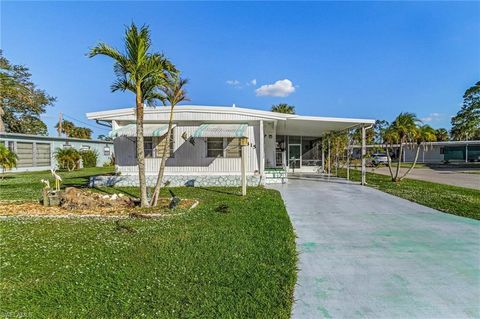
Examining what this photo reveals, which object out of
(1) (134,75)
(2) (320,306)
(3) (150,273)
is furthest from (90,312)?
(1) (134,75)

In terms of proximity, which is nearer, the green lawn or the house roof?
the green lawn

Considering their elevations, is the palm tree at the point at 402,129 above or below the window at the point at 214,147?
above

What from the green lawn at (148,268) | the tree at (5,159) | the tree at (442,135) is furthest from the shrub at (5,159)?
the tree at (442,135)

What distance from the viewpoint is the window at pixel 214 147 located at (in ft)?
47.0

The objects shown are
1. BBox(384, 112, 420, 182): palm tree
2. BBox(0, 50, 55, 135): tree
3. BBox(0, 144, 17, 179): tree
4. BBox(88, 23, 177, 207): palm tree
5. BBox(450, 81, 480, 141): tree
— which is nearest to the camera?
BBox(88, 23, 177, 207): palm tree

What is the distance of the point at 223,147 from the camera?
1433 centimetres

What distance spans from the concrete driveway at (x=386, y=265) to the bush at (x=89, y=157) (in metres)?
28.8

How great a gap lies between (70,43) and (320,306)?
49.3ft

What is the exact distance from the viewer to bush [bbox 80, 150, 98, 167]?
2998cm

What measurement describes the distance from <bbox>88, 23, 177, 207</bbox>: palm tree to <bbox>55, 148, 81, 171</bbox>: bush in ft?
63.8

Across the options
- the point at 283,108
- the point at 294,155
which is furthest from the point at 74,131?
the point at 294,155

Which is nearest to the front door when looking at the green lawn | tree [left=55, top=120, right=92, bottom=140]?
the green lawn

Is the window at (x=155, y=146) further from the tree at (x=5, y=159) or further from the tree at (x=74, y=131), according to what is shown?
the tree at (x=74, y=131)

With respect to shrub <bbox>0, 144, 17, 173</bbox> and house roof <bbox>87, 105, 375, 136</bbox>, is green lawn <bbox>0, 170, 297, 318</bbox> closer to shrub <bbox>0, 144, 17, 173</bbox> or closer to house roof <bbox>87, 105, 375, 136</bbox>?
house roof <bbox>87, 105, 375, 136</bbox>
